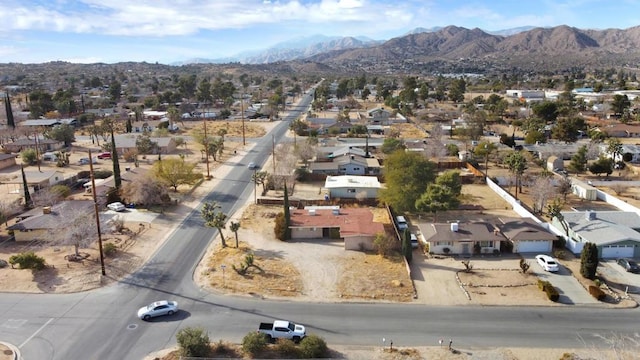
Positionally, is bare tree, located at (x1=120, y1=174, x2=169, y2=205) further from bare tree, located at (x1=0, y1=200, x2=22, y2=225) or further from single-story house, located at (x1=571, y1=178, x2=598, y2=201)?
single-story house, located at (x1=571, y1=178, x2=598, y2=201)

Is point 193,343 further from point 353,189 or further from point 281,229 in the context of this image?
point 353,189

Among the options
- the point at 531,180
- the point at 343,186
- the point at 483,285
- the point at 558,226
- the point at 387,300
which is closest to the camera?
the point at 387,300

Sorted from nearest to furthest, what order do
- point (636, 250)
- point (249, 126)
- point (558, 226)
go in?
1. point (636, 250)
2. point (558, 226)
3. point (249, 126)

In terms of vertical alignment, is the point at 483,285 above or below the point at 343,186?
below

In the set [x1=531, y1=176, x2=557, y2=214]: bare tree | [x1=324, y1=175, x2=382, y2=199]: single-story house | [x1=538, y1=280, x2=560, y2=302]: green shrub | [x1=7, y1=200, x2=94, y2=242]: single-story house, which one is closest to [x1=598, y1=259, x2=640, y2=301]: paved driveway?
[x1=538, y1=280, x2=560, y2=302]: green shrub

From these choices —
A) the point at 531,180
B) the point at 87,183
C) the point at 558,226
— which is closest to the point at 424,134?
the point at 531,180

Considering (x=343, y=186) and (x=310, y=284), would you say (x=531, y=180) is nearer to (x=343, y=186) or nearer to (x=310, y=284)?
(x=343, y=186)

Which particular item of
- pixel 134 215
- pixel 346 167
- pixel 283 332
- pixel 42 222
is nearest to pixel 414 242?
pixel 283 332
